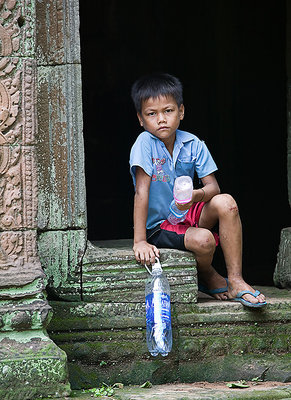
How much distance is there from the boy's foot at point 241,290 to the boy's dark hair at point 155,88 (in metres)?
1.24

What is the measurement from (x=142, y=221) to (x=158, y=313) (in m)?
0.62

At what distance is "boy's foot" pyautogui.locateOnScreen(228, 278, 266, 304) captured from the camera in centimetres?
451

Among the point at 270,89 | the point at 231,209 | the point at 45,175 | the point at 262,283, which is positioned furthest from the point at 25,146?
the point at 270,89

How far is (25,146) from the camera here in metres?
3.99

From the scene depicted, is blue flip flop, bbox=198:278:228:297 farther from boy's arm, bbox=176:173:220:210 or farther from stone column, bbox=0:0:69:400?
stone column, bbox=0:0:69:400

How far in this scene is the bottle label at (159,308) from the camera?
166 inches

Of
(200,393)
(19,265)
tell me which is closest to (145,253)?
(19,265)

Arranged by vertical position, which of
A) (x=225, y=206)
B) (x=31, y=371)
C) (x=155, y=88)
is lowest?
(x=31, y=371)

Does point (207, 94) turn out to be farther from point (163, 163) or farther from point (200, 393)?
point (200, 393)

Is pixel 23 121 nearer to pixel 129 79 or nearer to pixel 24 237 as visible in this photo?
pixel 24 237

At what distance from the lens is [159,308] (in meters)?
4.21

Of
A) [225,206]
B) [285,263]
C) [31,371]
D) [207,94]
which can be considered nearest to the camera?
[31,371]

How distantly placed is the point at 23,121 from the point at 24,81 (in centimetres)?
23

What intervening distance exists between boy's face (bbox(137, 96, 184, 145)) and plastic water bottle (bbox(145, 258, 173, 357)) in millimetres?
856
